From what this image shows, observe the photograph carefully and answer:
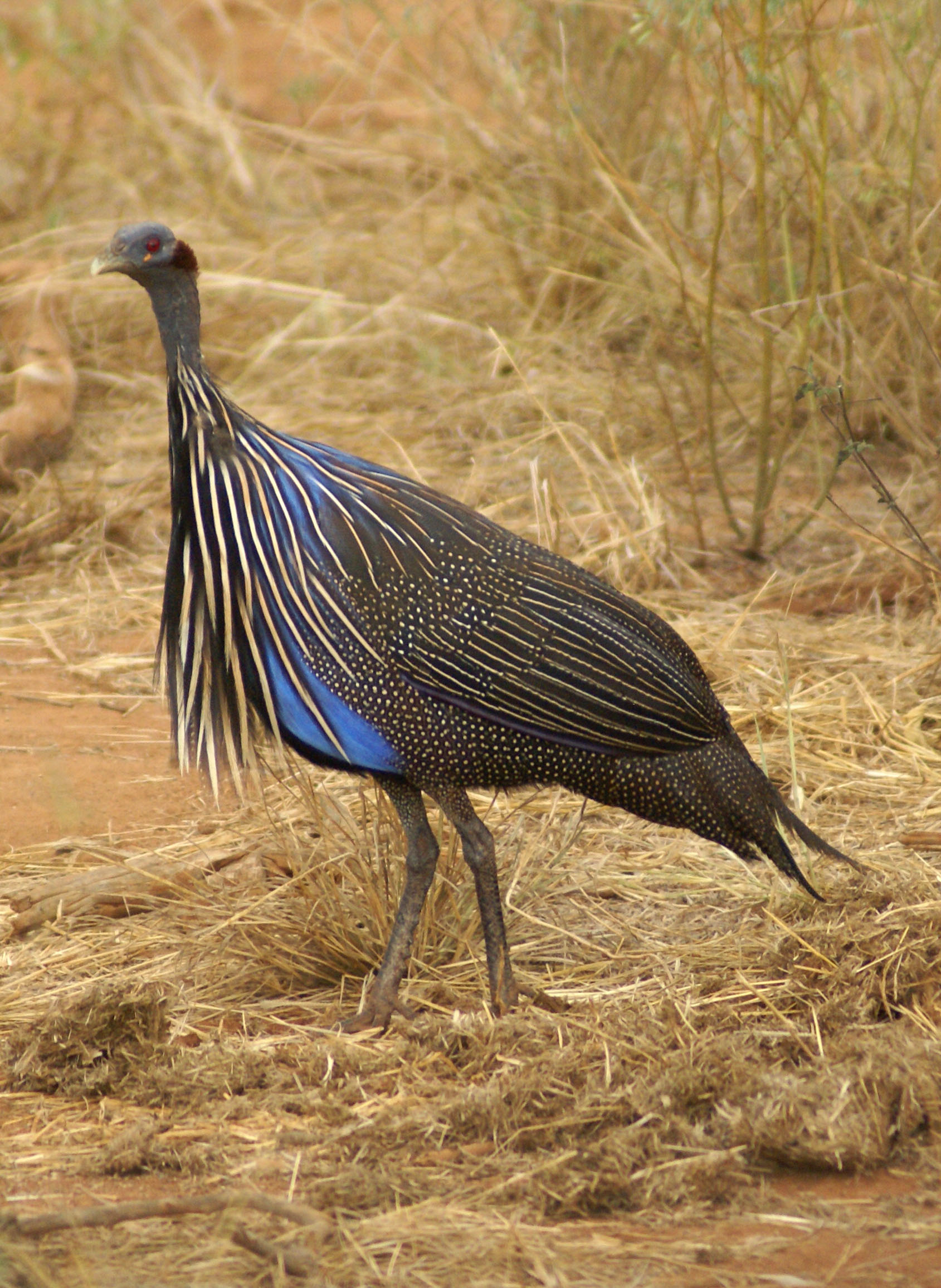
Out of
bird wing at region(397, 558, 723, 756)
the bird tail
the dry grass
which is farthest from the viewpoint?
the bird tail

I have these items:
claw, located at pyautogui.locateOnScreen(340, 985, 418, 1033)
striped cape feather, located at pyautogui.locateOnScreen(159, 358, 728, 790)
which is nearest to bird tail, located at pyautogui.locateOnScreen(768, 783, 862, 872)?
striped cape feather, located at pyautogui.locateOnScreen(159, 358, 728, 790)

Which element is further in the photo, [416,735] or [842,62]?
[842,62]

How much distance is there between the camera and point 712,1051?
2.64m

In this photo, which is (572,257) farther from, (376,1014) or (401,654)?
(376,1014)

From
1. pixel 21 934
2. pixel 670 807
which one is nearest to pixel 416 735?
pixel 670 807

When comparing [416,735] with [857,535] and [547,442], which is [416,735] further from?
[547,442]

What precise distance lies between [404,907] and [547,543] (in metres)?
2.12

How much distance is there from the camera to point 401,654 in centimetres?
285

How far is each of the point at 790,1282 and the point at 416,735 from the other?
3.81ft

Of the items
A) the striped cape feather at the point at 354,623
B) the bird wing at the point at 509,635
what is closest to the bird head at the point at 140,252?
the striped cape feather at the point at 354,623

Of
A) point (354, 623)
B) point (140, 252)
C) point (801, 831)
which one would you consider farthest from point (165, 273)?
point (801, 831)

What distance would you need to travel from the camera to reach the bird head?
9.78 ft

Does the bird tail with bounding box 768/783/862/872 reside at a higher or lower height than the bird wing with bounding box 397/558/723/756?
lower

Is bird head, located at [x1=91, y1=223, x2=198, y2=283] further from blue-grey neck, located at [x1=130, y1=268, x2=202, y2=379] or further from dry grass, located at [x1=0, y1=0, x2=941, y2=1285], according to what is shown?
dry grass, located at [x1=0, y1=0, x2=941, y2=1285]
